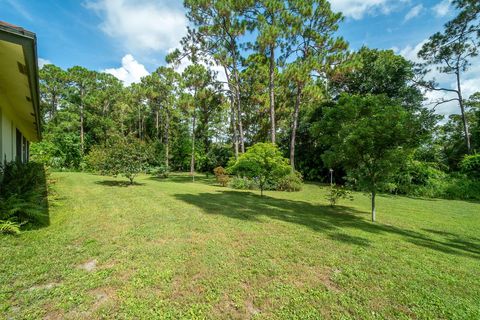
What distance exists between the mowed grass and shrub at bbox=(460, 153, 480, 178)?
11.4 meters

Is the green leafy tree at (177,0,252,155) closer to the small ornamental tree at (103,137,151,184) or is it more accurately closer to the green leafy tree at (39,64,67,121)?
the small ornamental tree at (103,137,151,184)

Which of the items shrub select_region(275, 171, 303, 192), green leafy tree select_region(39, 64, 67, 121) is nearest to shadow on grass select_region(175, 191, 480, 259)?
shrub select_region(275, 171, 303, 192)

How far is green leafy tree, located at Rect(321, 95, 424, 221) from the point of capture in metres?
6.00

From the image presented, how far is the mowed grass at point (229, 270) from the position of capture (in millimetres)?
2410

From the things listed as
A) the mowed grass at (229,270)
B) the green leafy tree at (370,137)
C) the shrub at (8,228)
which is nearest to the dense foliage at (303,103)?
the green leafy tree at (370,137)

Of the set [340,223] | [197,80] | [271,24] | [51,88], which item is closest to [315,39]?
[271,24]

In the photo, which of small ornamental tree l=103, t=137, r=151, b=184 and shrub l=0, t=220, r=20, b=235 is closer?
shrub l=0, t=220, r=20, b=235

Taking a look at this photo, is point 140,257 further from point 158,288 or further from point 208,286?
point 208,286

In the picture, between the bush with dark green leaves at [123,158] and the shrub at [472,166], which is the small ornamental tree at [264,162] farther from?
the shrub at [472,166]

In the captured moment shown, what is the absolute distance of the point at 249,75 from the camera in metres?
17.6

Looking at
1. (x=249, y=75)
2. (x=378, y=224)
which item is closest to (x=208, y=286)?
(x=378, y=224)

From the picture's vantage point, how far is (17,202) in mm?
4676

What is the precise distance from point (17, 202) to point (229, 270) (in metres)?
4.76

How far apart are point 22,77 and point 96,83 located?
30.1 metres
